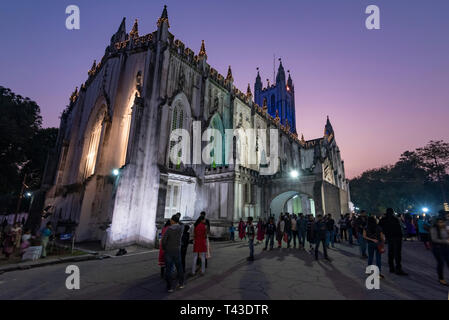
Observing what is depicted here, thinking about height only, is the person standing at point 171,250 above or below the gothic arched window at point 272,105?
below

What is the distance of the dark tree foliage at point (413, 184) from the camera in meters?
43.1

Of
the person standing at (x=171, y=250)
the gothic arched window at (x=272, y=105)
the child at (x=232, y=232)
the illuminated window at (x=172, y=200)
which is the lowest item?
the child at (x=232, y=232)

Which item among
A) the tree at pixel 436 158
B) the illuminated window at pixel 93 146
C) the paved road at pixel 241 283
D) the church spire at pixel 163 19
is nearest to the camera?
the paved road at pixel 241 283

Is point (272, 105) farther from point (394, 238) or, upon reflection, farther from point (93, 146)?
point (394, 238)

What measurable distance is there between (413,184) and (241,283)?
5584 cm

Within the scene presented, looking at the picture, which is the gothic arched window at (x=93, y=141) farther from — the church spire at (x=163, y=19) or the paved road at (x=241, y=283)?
the paved road at (x=241, y=283)

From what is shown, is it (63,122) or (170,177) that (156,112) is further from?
(63,122)

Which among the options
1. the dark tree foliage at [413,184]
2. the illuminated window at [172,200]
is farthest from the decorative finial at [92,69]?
the dark tree foliage at [413,184]

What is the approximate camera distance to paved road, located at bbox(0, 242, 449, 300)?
4.77 m

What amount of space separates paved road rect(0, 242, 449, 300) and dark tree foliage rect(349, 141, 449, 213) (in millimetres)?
47898

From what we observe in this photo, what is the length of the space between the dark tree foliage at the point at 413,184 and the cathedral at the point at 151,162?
37.8 m

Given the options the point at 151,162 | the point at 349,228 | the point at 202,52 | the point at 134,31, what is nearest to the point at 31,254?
the point at 151,162

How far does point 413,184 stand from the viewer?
1761 inches

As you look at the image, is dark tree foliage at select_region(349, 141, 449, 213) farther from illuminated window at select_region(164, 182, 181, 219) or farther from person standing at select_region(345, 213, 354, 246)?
illuminated window at select_region(164, 182, 181, 219)
